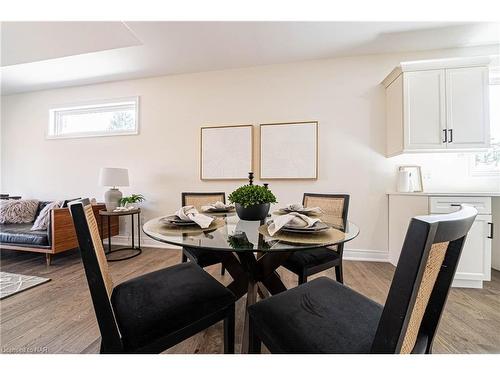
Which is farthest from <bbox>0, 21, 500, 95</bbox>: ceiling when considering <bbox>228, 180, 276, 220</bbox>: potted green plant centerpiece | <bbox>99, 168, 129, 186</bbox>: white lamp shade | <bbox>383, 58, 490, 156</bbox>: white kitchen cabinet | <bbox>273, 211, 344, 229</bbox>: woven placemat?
<bbox>273, 211, 344, 229</bbox>: woven placemat

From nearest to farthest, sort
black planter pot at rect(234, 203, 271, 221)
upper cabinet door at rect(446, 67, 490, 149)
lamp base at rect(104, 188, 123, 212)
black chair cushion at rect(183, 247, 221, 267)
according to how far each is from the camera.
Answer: black planter pot at rect(234, 203, 271, 221), black chair cushion at rect(183, 247, 221, 267), upper cabinet door at rect(446, 67, 490, 149), lamp base at rect(104, 188, 123, 212)

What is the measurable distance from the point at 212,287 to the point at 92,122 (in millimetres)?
3982

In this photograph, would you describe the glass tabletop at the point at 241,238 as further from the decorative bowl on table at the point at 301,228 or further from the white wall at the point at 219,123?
the white wall at the point at 219,123

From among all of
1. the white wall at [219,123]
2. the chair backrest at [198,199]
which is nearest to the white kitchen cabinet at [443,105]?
the white wall at [219,123]

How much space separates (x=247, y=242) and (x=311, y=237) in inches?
12.1

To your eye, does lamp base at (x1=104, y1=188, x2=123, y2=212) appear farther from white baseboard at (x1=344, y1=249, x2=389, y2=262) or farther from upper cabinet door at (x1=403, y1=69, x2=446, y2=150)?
upper cabinet door at (x1=403, y1=69, x2=446, y2=150)

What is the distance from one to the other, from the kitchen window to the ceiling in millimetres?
506

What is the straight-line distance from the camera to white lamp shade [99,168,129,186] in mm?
2760

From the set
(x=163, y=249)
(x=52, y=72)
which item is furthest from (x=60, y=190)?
(x=163, y=249)

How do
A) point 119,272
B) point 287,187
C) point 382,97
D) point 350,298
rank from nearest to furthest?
point 350,298 < point 119,272 < point 382,97 < point 287,187

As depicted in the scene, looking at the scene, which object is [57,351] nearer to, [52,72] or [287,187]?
[287,187]

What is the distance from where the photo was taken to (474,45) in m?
2.42

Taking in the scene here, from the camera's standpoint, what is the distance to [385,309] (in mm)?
516
